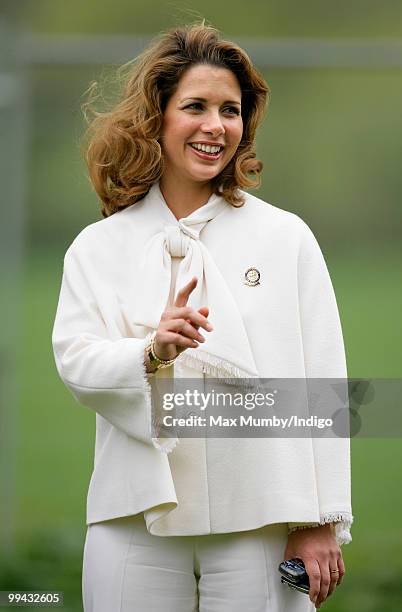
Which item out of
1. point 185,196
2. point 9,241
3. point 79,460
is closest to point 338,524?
point 185,196

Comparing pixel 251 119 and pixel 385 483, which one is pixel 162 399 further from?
pixel 385 483

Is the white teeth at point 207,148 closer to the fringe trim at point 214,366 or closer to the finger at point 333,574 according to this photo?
the fringe trim at point 214,366

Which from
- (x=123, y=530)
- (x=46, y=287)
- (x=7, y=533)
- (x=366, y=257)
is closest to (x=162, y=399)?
(x=123, y=530)

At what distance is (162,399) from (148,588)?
0.34 metres

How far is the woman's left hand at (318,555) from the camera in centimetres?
218

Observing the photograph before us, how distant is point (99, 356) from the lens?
217 cm

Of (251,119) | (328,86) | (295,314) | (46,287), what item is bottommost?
(295,314)

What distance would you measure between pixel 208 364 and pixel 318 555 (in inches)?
15.6

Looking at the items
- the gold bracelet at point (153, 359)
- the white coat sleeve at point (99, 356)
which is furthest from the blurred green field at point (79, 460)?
the gold bracelet at point (153, 359)

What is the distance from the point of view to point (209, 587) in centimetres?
219

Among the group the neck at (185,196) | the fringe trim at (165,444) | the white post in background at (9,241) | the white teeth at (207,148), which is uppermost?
the white post in background at (9,241)

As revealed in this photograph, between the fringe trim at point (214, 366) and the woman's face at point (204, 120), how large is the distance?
340 millimetres

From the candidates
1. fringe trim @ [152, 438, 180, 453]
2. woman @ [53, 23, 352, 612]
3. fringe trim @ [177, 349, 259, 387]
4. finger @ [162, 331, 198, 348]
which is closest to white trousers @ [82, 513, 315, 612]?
woman @ [53, 23, 352, 612]

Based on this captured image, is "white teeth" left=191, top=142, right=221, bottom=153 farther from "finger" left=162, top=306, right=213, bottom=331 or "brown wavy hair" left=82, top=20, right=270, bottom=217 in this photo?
"finger" left=162, top=306, right=213, bottom=331
